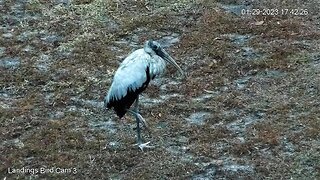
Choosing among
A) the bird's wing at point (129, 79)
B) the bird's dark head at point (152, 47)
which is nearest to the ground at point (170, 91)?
the bird's wing at point (129, 79)

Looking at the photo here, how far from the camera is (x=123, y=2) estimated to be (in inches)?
394

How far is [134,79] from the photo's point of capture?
6.31 meters

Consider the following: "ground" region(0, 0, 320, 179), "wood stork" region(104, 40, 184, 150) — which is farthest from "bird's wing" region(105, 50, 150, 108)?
"ground" region(0, 0, 320, 179)

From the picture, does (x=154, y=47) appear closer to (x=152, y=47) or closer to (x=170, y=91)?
(x=152, y=47)

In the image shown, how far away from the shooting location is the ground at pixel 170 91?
6203mm

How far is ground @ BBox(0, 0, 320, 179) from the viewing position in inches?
244

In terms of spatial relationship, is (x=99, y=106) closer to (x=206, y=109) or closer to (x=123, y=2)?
(x=206, y=109)

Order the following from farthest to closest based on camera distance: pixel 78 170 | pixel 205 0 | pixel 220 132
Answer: pixel 205 0
pixel 220 132
pixel 78 170

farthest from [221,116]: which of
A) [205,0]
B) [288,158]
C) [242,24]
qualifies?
[205,0]

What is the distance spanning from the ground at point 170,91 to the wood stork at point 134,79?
34 cm

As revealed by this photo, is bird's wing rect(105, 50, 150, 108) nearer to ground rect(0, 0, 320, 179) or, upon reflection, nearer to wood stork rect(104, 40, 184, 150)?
wood stork rect(104, 40, 184, 150)

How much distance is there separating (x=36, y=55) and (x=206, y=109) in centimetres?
248

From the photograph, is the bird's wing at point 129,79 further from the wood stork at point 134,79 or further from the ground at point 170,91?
the ground at point 170,91

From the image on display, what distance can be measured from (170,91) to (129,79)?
1341 mm
